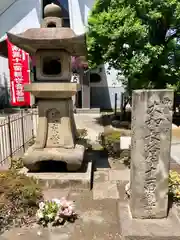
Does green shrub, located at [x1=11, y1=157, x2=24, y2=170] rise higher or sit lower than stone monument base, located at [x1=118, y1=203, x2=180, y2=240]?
higher

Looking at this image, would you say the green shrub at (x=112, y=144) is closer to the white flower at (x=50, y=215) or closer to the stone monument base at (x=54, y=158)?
the stone monument base at (x=54, y=158)

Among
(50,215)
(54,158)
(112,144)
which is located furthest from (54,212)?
(112,144)

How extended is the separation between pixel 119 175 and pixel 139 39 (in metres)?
6.56

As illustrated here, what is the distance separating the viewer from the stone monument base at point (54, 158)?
211 inches

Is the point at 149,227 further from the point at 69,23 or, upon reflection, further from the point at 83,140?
the point at 69,23

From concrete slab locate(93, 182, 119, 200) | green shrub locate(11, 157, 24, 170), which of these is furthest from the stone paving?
green shrub locate(11, 157, 24, 170)

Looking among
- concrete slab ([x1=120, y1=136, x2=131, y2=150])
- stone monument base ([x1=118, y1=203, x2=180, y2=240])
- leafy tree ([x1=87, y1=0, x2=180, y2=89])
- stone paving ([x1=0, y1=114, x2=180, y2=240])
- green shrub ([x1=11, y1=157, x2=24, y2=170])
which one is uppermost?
leafy tree ([x1=87, y1=0, x2=180, y2=89])

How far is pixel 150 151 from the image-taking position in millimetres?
3717

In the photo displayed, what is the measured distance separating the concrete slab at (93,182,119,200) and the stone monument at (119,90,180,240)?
3.01 ft

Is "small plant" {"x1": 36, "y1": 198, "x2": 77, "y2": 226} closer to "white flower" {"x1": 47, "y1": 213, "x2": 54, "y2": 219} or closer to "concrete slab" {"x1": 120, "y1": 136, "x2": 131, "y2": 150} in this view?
"white flower" {"x1": 47, "y1": 213, "x2": 54, "y2": 219}

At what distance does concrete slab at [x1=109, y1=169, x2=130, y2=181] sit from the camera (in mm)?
5832

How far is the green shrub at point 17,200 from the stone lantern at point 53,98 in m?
0.86

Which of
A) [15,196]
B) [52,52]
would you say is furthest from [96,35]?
[15,196]

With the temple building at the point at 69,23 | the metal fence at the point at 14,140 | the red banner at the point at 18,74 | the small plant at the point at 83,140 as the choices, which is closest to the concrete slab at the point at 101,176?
the small plant at the point at 83,140
